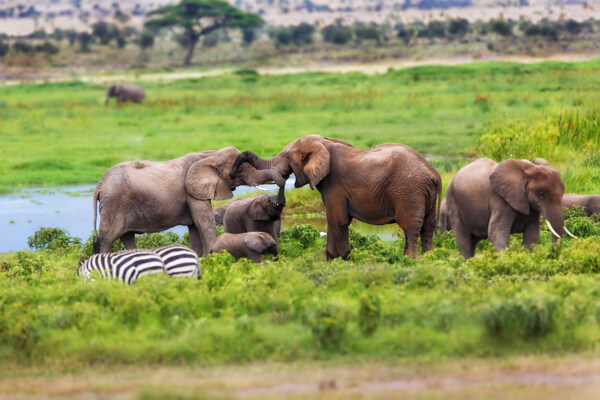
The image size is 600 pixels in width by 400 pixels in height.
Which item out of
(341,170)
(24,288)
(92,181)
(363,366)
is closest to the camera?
(363,366)

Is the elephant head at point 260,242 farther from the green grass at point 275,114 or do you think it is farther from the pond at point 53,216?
the green grass at point 275,114

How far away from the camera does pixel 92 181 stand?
18.7 m

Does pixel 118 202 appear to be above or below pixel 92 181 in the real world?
above

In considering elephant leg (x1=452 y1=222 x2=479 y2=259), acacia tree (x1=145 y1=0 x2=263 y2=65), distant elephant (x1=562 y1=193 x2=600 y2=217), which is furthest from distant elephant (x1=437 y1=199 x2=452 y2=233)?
acacia tree (x1=145 y1=0 x2=263 y2=65)

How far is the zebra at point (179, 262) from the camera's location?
8914 millimetres

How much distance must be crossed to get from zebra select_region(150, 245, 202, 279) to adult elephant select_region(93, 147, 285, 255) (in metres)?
1.73

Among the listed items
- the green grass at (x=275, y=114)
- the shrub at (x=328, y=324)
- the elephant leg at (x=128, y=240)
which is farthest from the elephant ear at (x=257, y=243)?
the green grass at (x=275, y=114)

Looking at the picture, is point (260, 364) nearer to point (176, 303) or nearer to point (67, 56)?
point (176, 303)

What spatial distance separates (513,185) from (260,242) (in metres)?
2.87

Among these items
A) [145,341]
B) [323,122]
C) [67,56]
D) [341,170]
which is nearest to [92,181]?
[323,122]

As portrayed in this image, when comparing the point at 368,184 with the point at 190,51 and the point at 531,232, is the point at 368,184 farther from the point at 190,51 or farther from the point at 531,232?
the point at 190,51

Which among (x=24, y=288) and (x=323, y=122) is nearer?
(x=24, y=288)

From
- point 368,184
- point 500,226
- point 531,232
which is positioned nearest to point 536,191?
point 500,226

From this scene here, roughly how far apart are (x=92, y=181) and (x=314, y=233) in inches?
322
